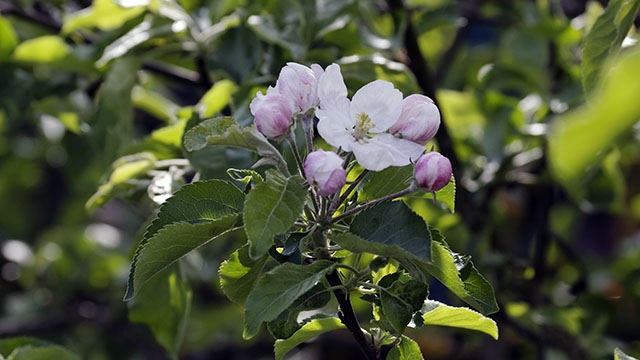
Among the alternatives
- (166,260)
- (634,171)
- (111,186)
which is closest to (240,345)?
(111,186)

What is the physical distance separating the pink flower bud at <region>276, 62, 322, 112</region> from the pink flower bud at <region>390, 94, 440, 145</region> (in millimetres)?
92

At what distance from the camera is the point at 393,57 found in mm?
1264

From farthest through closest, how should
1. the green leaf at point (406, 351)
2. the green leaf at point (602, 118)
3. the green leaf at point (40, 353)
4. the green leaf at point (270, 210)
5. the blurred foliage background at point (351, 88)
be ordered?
the blurred foliage background at point (351, 88) < the green leaf at point (40, 353) < the green leaf at point (406, 351) < the green leaf at point (270, 210) < the green leaf at point (602, 118)

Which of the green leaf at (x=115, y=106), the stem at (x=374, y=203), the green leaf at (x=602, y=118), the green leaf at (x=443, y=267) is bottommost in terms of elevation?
the green leaf at (x=115, y=106)

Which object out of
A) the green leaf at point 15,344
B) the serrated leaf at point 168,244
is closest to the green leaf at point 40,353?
the green leaf at point 15,344

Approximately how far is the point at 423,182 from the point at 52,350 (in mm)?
579

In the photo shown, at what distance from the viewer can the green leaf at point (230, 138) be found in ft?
1.96

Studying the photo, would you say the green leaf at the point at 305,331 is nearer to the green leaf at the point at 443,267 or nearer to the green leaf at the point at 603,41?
the green leaf at the point at 443,267

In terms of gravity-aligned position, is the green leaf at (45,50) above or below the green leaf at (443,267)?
below

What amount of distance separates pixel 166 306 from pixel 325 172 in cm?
51

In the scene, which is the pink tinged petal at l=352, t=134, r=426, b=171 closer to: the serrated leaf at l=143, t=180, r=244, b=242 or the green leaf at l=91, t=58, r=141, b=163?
the serrated leaf at l=143, t=180, r=244, b=242

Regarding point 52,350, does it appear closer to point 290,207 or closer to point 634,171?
point 290,207

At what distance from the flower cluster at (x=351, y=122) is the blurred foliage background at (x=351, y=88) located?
0.13 metres

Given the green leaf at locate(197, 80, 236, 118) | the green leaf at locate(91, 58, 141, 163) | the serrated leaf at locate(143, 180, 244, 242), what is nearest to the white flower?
the serrated leaf at locate(143, 180, 244, 242)
